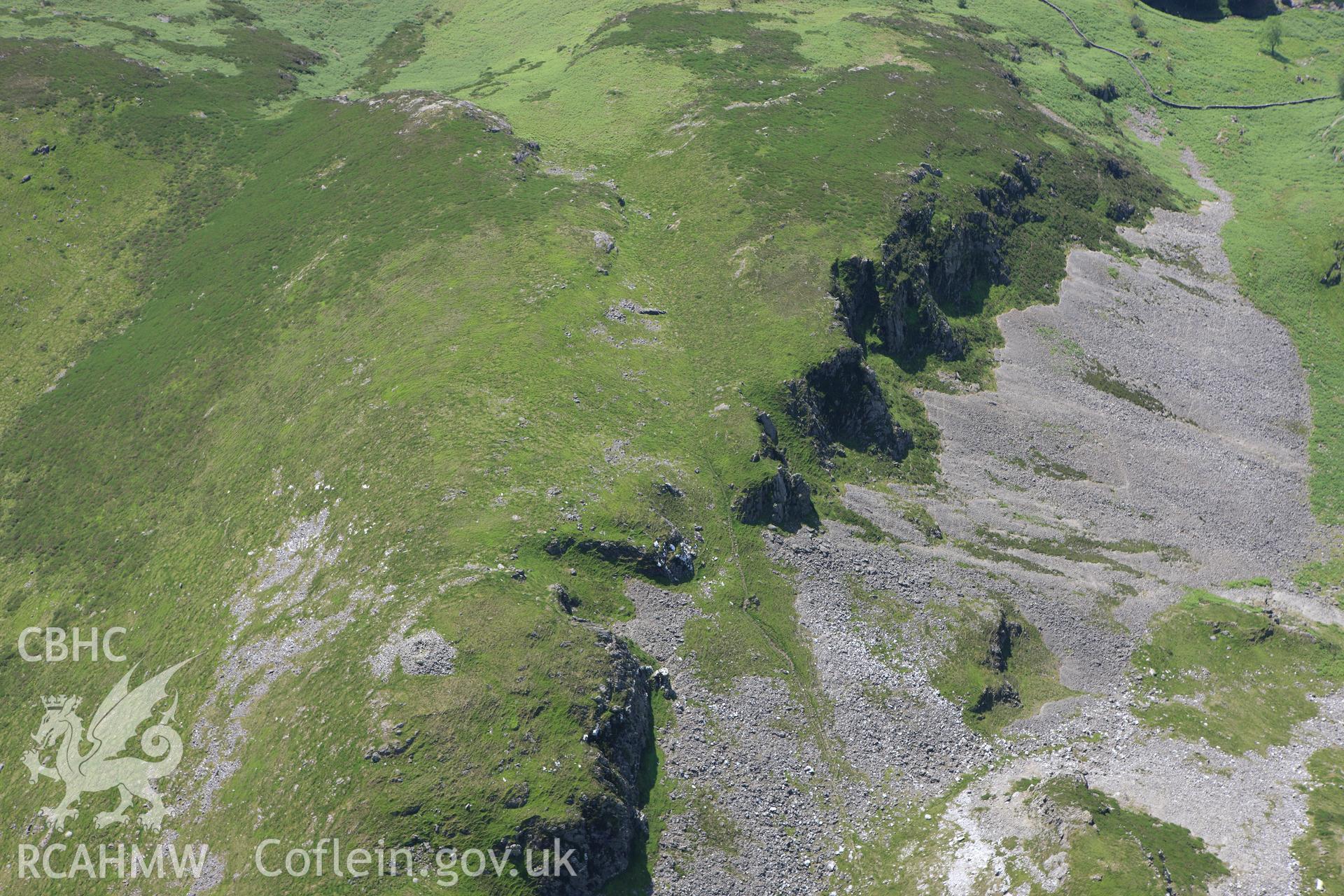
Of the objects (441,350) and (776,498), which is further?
(441,350)

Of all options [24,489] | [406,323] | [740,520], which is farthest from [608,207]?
[24,489]

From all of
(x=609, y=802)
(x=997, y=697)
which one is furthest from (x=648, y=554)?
(x=997, y=697)

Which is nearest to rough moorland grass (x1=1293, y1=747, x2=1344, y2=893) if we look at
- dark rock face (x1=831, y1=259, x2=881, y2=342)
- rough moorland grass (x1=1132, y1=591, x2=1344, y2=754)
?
rough moorland grass (x1=1132, y1=591, x2=1344, y2=754)

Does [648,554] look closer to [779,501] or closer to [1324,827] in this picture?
[779,501]

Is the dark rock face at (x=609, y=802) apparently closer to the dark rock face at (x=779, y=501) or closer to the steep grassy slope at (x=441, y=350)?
the steep grassy slope at (x=441, y=350)

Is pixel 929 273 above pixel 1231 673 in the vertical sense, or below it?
above

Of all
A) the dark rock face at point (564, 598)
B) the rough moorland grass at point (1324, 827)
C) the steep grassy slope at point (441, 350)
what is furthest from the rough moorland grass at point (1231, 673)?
the dark rock face at point (564, 598)
